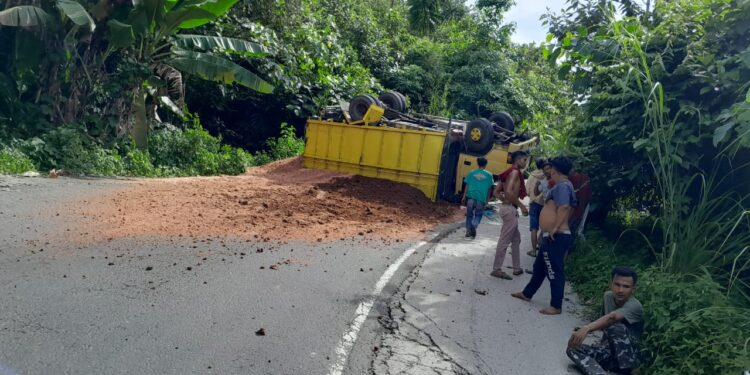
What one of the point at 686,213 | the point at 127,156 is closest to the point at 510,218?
the point at 686,213

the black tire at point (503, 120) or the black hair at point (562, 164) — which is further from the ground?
the black tire at point (503, 120)

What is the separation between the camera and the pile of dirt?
9.32 metres

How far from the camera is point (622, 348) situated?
5.33m

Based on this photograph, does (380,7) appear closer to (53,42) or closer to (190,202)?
(53,42)

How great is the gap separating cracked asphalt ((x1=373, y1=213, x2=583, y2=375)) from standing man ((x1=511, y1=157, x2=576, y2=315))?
348mm

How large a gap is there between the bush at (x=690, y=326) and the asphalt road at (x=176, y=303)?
99.0 inches

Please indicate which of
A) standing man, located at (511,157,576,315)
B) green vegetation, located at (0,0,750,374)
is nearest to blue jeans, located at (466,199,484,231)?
green vegetation, located at (0,0,750,374)

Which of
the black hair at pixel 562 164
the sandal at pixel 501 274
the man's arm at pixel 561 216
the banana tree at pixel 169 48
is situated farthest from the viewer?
the banana tree at pixel 169 48

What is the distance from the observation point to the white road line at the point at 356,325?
4.93m

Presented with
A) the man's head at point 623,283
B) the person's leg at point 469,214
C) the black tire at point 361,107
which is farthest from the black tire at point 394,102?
the man's head at point 623,283

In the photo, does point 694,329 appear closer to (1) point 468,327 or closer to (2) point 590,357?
(2) point 590,357

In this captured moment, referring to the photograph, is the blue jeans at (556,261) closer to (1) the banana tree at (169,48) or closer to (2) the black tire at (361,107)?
(2) the black tire at (361,107)

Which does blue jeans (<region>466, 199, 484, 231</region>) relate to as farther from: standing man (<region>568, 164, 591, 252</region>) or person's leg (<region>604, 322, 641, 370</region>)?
person's leg (<region>604, 322, 641, 370</region>)

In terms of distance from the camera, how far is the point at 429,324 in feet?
20.5
